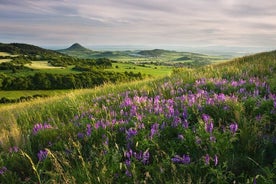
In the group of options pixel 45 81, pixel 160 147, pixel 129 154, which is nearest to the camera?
pixel 129 154

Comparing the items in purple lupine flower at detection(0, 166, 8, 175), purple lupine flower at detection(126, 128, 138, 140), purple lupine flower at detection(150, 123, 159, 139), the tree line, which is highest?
purple lupine flower at detection(150, 123, 159, 139)

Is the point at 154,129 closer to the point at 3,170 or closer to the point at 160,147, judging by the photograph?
the point at 160,147

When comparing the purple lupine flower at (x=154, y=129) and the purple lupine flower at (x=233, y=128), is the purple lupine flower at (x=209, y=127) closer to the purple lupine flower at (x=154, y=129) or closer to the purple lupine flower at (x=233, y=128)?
the purple lupine flower at (x=233, y=128)

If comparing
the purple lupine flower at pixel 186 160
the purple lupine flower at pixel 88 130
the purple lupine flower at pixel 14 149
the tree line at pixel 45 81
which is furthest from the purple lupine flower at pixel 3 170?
the tree line at pixel 45 81

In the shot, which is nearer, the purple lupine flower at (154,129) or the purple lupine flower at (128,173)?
the purple lupine flower at (128,173)

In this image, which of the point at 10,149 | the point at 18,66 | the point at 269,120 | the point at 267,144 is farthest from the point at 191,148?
the point at 18,66

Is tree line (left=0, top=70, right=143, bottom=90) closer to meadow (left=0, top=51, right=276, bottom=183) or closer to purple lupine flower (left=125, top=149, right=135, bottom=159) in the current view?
meadow (left=0, top=51, right=276, bottom=183)

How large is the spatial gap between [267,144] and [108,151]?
2072 millimetres

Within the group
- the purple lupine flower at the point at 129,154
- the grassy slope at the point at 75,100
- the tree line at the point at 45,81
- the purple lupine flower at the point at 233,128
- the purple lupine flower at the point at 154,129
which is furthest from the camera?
the tree line at the point at 45,81

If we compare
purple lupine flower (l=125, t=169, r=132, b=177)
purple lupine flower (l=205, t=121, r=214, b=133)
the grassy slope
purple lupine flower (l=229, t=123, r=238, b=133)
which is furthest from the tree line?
purple lupine flower (l=125, t=169, r=132, b=177)

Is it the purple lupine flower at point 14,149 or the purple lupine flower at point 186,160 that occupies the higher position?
the purple lupine flower at point 186,160

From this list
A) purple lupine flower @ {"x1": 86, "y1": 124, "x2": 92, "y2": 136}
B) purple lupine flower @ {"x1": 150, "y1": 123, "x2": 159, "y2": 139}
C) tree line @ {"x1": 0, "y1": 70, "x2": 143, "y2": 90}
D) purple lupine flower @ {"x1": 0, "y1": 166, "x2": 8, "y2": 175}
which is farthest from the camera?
tree line @ {"x1": 0, "y1": 70, "x2": 143, "y2": 90}

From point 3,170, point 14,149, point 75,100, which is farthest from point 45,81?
point 3,170

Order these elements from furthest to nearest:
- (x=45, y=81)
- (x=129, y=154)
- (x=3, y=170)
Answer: (x=45, y=81), (x=3, y=170), (x=129, y=154)
